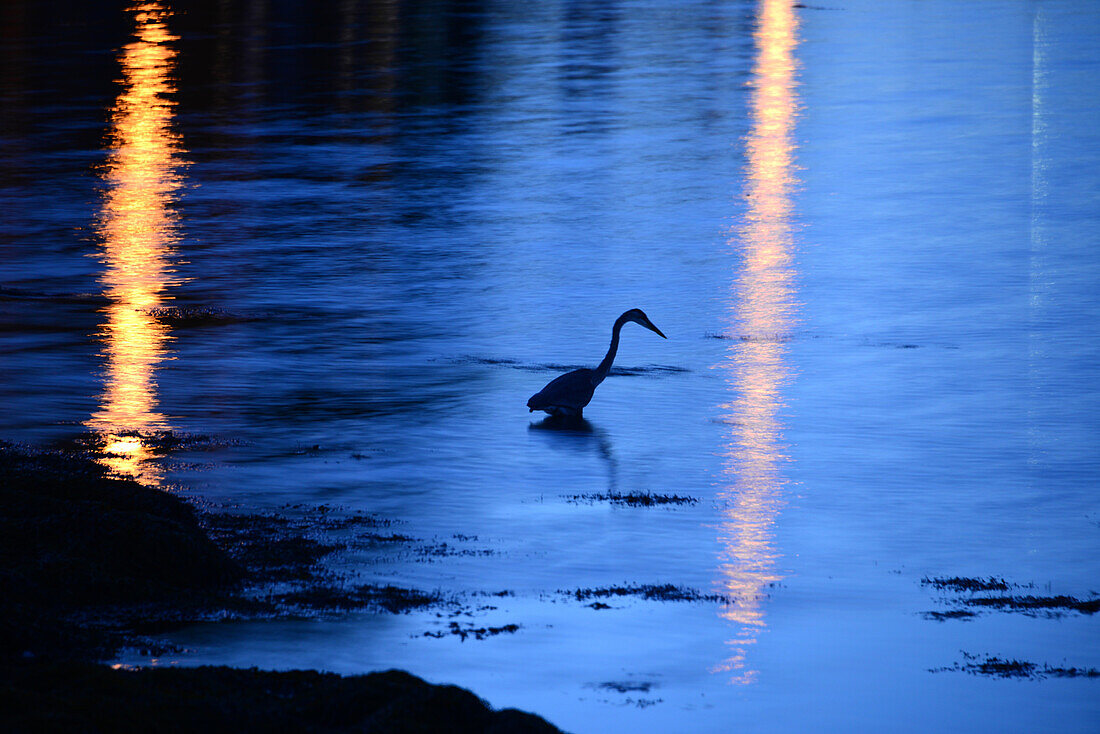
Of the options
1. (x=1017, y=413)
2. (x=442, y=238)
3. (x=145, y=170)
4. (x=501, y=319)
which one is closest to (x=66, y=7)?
(x=145, y=170)

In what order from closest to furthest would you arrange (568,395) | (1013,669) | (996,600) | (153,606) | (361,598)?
(1013,669)
(153,606)
(361,598)
(996,600)
(568,395)

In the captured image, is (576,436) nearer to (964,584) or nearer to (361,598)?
(964,584)

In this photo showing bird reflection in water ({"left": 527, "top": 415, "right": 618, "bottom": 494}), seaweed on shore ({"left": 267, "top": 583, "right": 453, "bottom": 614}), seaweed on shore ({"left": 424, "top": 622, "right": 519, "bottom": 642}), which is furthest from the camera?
bird reflection in water ({"left": 527, "top": 415, "right": 618, "bottom": 494})

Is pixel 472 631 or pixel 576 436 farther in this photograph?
pixel 576 436

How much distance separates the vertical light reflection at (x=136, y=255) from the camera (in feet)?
39.0

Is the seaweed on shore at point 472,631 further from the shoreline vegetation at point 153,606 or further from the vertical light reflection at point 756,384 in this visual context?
the vertical light reflection at point 756,384

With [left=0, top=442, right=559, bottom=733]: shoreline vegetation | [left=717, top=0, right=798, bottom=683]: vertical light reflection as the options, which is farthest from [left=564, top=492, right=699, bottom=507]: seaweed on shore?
[left=0, top=442, right=559, bottom=733]: shoreline vegetation

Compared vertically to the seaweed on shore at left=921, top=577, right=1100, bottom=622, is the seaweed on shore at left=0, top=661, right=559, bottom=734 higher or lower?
higher

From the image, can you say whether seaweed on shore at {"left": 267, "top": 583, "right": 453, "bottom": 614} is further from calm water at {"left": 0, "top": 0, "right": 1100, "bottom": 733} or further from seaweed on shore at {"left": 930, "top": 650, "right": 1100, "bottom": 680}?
seaweed on shore at {"left": 930, "top": 650, "right": 1100, "bottom": 680}

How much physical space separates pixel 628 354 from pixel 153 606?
286 inches

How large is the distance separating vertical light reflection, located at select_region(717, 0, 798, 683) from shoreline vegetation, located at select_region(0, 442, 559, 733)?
172cm

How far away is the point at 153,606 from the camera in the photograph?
7918 millimetres

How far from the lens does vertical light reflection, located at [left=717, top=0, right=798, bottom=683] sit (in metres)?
8.79

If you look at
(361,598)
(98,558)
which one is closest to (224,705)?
(361,598)
